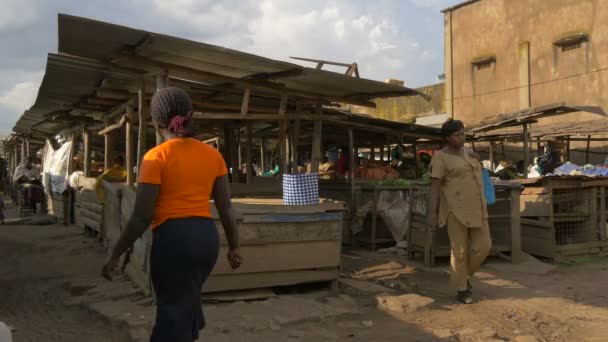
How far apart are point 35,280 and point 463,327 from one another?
482cm

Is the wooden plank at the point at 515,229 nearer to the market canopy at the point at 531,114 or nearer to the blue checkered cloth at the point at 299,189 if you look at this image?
the market canopy at the point at 531,114

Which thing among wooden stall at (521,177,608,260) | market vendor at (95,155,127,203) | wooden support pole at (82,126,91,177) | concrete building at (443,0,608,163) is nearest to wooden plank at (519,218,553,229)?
wooden stall at (521,177,608,260)

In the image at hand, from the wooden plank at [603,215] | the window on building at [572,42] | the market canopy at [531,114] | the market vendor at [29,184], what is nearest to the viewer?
the wooden plank at [603,215]

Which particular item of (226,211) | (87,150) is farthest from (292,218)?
(87,150)

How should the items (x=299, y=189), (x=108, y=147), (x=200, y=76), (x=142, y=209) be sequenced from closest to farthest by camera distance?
(x=142, y=209), (x=299, y=189), (x=200, y=76), (x=108, y=147)

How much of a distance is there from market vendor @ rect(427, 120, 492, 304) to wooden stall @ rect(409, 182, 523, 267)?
1854mm

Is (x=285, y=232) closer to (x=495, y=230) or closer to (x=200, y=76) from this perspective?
(x=200, y=76)

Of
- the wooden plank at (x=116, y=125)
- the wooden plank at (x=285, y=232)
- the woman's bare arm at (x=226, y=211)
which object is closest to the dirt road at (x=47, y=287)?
the wooden plank at (x=285, y=232)

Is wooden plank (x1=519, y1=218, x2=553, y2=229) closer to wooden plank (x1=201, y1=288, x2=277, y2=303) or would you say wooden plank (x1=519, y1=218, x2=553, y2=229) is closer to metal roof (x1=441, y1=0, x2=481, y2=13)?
wooden plank (x1=201, y1=288, x2=277, y2=303)

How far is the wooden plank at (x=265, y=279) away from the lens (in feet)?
17.2

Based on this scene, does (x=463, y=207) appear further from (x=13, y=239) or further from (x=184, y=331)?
(x=13, y=239)

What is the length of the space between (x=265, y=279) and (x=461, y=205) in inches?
80.6

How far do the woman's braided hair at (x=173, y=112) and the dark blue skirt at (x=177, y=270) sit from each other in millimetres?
456

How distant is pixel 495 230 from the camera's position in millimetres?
7797
